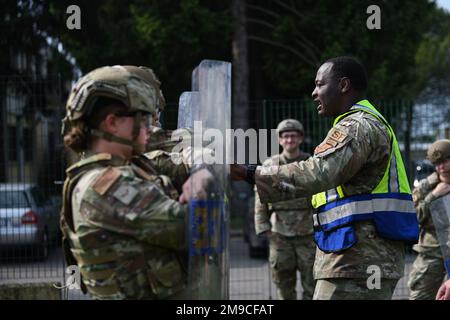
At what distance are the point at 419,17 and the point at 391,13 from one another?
4.47ft

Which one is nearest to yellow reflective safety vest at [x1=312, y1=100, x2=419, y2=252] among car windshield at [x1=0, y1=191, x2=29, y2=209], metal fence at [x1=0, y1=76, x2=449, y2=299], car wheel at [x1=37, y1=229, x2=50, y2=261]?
metal fence at [x1=0, y1=76, x2=449, y2=299]

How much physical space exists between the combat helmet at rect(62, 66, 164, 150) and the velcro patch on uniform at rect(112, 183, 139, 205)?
233 mm

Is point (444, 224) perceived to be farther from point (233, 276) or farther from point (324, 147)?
point (233, 276)

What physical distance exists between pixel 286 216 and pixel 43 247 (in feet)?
10.1

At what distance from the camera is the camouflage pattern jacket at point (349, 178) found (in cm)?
340

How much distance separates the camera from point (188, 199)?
235 centimetres

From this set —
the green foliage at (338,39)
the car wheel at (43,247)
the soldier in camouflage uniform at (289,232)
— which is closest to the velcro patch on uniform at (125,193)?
the soldier in camouflage uniform at (289,232)

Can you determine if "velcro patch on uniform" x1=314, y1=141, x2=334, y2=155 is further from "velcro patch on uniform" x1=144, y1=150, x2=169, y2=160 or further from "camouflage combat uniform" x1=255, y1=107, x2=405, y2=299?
"velcro patch on uniform" x1=144, y1=150, x2=169, y2=160

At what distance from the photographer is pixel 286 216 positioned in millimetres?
7547

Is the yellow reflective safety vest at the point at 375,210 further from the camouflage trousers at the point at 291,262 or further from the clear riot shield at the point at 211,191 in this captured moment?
the camouflage trousers at the point at 291,262

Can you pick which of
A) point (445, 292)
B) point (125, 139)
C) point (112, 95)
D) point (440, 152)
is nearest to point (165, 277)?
point (125, 139)

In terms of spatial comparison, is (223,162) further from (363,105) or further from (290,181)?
(363,105)

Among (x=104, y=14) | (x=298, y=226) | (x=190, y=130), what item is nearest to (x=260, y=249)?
(x=298, y=226)

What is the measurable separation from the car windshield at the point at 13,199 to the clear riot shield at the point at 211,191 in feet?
22.4
